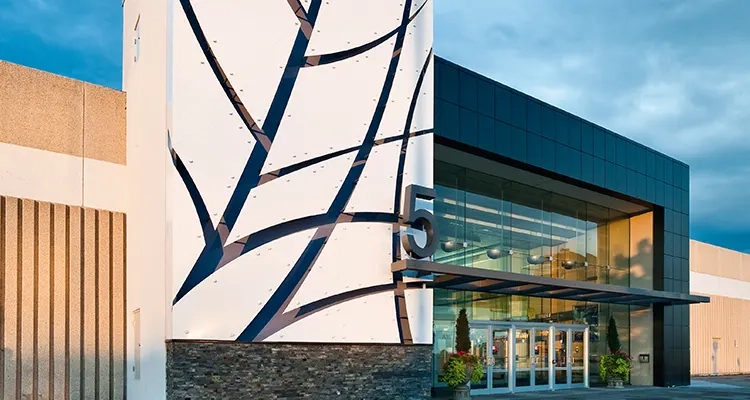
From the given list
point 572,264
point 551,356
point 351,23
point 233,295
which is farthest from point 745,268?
point 233,295

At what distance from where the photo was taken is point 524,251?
73.0 feet

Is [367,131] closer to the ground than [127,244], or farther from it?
farther from it

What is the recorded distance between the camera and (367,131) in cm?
1423

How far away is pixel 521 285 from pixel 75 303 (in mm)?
10287

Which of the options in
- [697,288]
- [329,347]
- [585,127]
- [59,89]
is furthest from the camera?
[697,288]

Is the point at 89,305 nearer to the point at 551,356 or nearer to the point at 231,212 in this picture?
the point at 231,212

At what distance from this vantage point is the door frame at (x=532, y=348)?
2055 cm

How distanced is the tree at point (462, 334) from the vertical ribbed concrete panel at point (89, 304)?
361 inches

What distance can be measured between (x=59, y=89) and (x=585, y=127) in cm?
1525

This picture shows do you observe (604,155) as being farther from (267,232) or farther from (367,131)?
(267,232)

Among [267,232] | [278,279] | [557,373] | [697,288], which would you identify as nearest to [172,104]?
[267,232]

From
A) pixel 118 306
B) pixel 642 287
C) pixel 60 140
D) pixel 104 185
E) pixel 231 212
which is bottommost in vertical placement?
pixel 642 287

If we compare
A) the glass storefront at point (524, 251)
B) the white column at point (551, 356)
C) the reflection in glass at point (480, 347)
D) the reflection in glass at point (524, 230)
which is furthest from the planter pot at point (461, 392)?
the white column at point (551, 356)

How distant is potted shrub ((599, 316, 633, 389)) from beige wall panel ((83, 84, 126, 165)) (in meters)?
17.4
